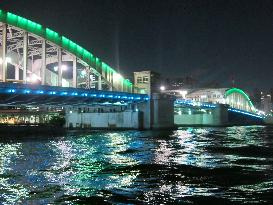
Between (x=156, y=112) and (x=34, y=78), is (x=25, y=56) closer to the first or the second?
(x=34, y=78)

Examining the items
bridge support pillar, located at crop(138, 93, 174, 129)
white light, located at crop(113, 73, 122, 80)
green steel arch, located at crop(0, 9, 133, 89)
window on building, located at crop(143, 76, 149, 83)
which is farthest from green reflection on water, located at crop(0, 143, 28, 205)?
window on building, located at crop(143, 76, 149, 83)

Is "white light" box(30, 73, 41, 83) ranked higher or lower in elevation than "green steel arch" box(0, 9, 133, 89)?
lower

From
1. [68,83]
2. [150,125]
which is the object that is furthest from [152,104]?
[68,83]

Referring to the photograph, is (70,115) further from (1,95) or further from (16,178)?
(16,178)

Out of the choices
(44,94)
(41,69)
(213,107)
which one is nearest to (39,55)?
(41,69)

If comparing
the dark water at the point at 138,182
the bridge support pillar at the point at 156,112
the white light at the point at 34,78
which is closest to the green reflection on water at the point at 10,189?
the dark water at the point at 138,182

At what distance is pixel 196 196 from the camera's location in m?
14.8

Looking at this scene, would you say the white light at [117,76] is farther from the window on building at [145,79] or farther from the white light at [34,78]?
the white light at [34,78]

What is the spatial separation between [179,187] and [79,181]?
4.82 m

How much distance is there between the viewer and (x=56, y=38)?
88125 millimetres

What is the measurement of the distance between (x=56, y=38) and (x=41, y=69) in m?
10.1

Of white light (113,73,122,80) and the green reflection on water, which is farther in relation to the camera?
white light (113,73,122,80)

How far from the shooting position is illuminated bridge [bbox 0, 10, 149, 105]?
6900cm

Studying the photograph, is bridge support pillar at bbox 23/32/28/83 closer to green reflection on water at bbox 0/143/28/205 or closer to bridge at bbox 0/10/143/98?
bridge at bbox 0/10/143/98
